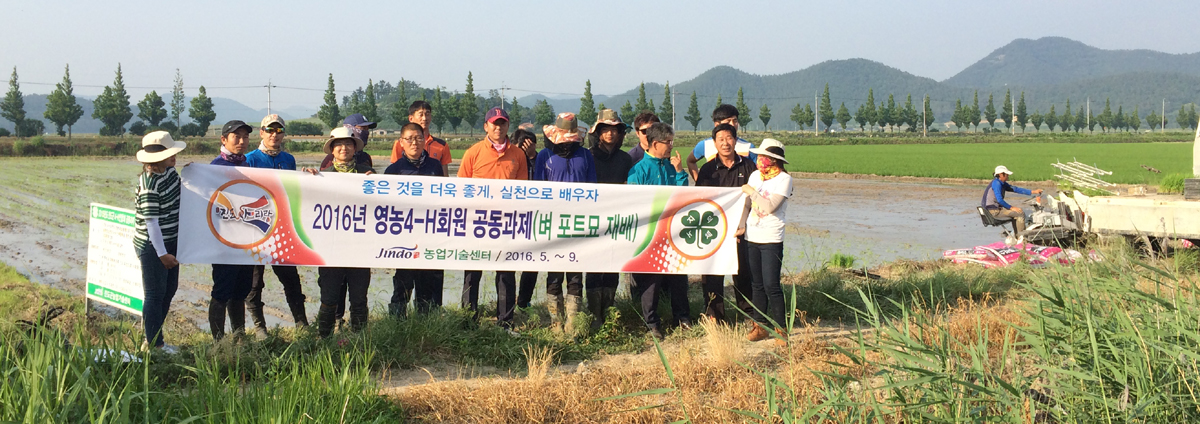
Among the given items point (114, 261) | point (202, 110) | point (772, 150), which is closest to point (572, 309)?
point (772, 150)

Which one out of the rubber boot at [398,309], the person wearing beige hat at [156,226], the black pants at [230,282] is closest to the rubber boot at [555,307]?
the rubber boot at [398,309]

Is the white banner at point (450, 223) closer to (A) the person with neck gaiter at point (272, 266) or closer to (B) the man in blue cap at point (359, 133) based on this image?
(A) the person with neck gaiter at point (272, 266)

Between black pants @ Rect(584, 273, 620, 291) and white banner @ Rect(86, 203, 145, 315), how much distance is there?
3072 millimetres

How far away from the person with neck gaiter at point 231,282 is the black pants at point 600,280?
8.03 feet

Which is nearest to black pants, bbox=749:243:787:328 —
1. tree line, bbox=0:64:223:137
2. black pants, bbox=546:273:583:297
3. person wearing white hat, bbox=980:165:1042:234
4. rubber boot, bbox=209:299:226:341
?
black pants, bbox=546:273:583:297

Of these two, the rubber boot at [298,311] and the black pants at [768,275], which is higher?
the black pants at [768,275]

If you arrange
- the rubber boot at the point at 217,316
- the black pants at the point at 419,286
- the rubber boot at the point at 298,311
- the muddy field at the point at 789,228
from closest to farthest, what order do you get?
the rubber boot at the point at 217,316
the black pants at the point at 419,286
the rubber boot at the point at 298,311
the muddy field at the point at 789,228

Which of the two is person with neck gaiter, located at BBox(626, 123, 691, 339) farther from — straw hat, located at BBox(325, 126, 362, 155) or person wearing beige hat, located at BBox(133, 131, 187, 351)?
person wearing beige hat, located at BBox(133, 131, 187, 351)

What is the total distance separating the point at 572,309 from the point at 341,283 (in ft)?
5.45

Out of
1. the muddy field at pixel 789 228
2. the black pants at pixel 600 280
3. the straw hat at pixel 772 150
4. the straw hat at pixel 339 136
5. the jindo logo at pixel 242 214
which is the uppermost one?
the straw hat at pixel 339 136

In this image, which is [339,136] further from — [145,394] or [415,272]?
[145,394]

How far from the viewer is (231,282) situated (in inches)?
233

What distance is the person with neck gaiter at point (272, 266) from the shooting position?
20.6 ft

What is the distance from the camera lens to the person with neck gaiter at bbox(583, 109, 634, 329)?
6.36m
